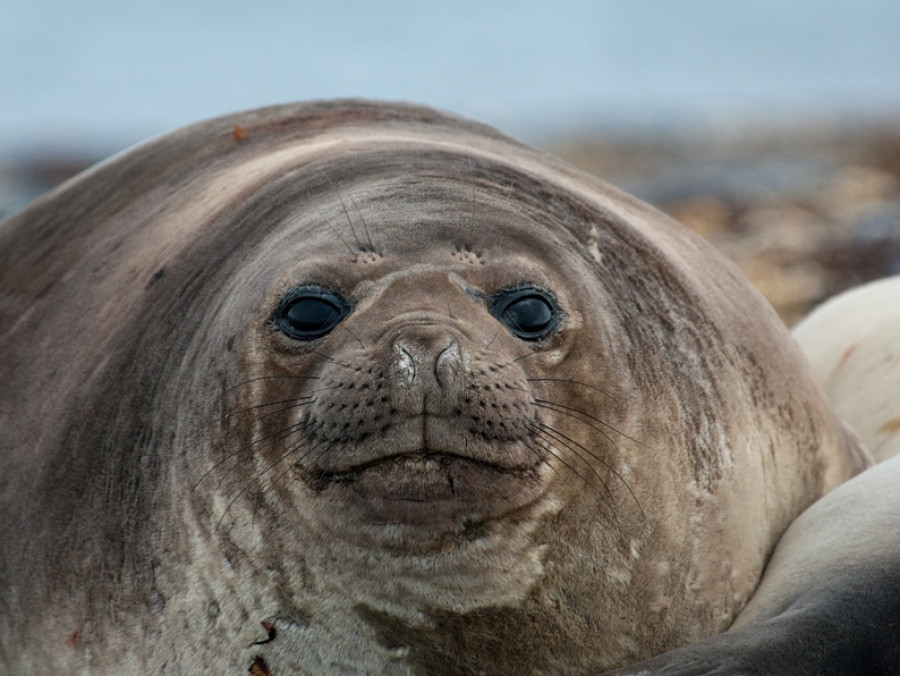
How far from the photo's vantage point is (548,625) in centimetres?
304

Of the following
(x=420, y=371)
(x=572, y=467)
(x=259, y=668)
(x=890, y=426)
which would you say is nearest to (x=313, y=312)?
(x=420, y=371)

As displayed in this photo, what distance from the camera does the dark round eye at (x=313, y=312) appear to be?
3029 millimetres

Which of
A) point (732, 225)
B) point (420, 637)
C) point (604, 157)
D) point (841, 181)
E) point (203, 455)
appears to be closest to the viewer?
point (420, 637)

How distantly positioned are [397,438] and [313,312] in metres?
0.46

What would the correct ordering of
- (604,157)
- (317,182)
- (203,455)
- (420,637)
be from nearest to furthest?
(420,637), (203,455), (317,182), (604,157)

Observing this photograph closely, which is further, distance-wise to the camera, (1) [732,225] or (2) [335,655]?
(1) [732,225]

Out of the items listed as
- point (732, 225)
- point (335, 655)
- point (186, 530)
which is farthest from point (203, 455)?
point (732, 225)

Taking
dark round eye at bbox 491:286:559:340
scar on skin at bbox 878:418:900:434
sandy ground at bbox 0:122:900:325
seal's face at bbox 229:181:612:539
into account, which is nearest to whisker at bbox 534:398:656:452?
seal's face at bbox 229:181:612:539

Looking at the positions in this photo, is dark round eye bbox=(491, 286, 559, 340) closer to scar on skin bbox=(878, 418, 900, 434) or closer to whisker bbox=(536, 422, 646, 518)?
whisker bbox=(536, 422, 646, 518)

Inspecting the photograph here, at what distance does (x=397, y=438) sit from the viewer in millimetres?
2721

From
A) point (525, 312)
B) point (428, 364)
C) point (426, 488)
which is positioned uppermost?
point (525, 312)

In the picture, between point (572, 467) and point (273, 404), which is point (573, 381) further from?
point (273, 404)

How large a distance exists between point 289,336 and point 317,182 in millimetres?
688

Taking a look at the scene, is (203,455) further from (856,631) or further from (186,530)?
(856,631)
